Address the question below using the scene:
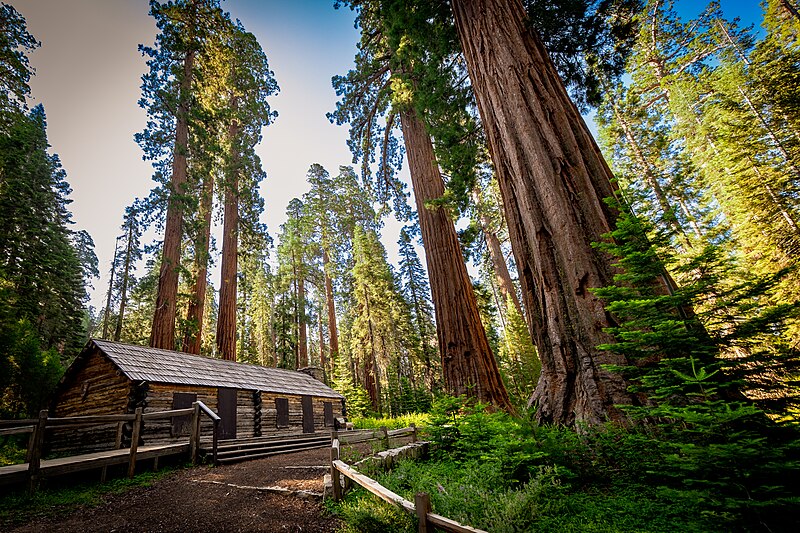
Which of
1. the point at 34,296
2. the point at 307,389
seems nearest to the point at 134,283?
the point at 34,296

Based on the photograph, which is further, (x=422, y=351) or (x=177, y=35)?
(x=422, y=351)

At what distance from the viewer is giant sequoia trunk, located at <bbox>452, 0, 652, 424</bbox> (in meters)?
3.88

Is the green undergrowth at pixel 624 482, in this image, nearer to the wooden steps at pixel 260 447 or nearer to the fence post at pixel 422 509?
the fence post at pixel 422 509

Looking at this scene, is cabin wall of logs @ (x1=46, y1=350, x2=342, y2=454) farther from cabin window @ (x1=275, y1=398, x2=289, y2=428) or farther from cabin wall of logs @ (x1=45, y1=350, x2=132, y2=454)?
cabin window @ (x1=275, y1=398, x2=289, y2=428)

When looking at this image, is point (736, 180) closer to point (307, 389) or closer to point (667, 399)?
point (667, 399)

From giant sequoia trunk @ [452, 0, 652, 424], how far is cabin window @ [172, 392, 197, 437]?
12896 mm

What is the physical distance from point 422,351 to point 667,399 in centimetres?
2471

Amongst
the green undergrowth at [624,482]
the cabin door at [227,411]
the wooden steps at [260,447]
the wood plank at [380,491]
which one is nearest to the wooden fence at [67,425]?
the wooden steps at [260,447]

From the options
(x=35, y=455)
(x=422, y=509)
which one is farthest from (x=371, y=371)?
(x=422, y=509)

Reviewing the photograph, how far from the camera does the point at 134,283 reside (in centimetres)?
3056

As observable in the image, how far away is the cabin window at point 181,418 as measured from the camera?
11738 mm

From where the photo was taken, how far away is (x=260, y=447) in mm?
12008

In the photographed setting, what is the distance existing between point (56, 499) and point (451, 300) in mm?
8839

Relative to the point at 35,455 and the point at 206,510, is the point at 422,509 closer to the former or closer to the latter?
the point at 206,510
